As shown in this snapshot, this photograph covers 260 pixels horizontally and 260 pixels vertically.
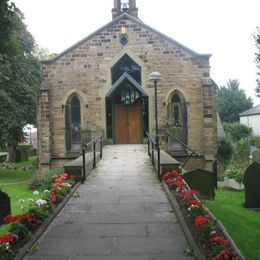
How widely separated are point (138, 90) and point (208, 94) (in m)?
3.77

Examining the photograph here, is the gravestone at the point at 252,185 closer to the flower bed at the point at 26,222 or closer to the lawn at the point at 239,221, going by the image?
the lawn at the point at 239,221

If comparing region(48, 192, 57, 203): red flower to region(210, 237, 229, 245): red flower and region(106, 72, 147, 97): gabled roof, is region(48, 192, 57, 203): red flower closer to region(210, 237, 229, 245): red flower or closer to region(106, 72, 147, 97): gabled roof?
region(210, 237, 229, 245): red flower

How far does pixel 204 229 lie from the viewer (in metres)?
6.40

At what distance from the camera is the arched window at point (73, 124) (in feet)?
71.0

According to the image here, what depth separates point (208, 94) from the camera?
20.8 metres

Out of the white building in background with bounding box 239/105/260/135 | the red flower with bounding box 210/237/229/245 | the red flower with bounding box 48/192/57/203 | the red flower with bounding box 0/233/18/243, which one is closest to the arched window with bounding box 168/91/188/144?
the red flower with bounding box 48/192/57/203

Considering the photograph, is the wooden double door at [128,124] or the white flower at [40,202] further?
the wooden double door at [128,124]

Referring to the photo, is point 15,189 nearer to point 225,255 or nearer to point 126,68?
point 126,68

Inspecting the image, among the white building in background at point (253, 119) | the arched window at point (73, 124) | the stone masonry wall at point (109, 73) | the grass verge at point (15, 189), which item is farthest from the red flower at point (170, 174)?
the white building in background at point (253, 119)

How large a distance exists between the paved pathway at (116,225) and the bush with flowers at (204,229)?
0.29 metres

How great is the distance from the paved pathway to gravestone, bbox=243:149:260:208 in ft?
8.95

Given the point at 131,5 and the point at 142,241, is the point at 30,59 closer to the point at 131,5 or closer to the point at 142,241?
the point at 131,5

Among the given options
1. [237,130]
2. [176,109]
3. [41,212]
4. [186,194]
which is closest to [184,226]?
[186,194]

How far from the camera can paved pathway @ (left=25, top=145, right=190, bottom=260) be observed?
240 inches
